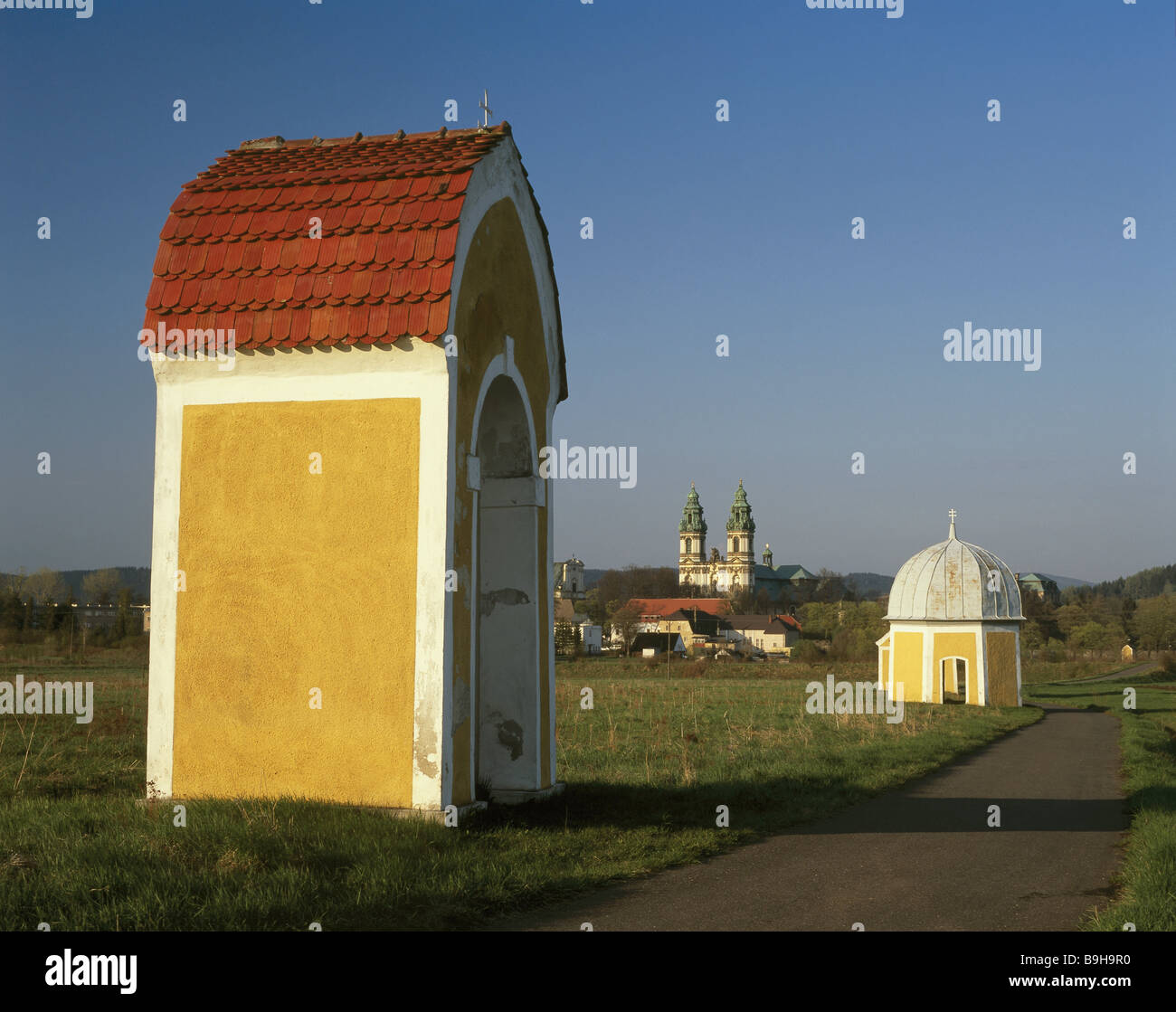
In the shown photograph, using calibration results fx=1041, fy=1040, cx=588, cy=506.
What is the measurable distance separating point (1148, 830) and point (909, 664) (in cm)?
2626

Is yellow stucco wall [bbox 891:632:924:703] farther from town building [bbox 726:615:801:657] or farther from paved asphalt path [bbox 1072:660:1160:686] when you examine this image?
town building [bbox 726:615:801:657]

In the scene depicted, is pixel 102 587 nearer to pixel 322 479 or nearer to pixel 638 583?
pixel 322 479

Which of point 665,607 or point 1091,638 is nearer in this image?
point 1091,638

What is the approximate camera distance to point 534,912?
659 cm

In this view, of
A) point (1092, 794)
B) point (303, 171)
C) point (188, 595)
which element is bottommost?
point (1092, 794)

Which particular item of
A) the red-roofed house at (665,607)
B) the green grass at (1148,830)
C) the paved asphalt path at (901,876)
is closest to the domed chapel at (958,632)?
the green grass at (1148,830)

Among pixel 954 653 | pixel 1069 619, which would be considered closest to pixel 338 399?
pixel 954 653

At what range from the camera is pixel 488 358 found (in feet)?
31.4

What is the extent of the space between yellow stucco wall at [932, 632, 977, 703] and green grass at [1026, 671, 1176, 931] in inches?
175
